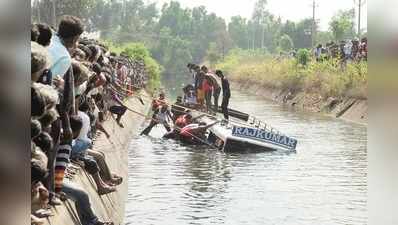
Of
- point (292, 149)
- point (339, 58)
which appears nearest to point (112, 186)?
point (292, 149)

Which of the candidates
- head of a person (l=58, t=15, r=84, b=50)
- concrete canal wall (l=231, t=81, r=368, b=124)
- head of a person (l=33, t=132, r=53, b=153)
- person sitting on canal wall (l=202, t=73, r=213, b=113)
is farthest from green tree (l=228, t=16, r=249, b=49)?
concrete canal wall (l=231, t=81, r=368, b=124)

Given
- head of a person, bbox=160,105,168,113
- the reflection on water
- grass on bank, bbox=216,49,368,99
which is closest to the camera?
the reflection on water

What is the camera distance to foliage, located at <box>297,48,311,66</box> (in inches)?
422

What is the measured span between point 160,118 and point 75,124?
4.71 meters

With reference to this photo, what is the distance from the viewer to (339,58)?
10.6 metres

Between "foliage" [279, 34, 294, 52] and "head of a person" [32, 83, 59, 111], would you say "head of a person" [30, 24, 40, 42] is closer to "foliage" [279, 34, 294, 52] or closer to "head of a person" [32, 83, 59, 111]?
"head of a person" [32, 83, 59, 111]

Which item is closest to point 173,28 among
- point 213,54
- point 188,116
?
point 213,54

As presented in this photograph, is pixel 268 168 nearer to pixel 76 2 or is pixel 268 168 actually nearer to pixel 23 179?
pixel 76 2

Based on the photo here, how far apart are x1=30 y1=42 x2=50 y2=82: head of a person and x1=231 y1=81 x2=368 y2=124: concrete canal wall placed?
8.31 metres

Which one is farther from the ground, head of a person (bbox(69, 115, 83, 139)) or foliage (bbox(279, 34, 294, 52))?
foliage (bbox(279, 34, 294, 52))

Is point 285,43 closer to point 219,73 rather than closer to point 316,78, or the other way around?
point 316,78

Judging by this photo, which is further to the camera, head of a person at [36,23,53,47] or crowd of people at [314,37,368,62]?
crowd of people at [314,37,368,62]

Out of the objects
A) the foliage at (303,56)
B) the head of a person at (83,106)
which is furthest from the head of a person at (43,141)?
the foliage at (303,56)

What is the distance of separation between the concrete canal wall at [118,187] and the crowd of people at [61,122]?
0.04 meters
